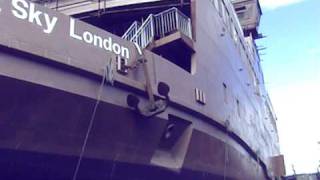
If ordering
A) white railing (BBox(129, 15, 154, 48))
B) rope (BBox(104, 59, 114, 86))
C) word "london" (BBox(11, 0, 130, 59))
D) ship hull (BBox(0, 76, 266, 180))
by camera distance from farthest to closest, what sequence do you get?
white railing (BBox(129, 15, 154, 48)) → rope (BBox(104, 59, 114, 86)) → word "london" (BBox(11, 0, 130, 59)) → ship hull (BBox(0, 76, 266, 180))

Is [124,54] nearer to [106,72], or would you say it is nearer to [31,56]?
[106,72]

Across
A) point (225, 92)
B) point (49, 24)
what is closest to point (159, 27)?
point (225, 92)

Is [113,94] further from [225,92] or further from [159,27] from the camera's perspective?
[225,92]

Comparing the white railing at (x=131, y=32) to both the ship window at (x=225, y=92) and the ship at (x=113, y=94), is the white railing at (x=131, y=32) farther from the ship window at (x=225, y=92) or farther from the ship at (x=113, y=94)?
the ship window at (x=225, y=92)

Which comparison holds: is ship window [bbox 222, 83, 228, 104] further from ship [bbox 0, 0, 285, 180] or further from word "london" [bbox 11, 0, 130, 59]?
word "london" [bbox 11, 0, 130, 59]

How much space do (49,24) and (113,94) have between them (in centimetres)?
159

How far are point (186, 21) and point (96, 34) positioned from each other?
3388 millimetres

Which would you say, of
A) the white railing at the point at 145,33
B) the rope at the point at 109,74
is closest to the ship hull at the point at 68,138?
the rope at the point at 109,74

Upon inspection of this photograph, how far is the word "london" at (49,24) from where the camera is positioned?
224 inches

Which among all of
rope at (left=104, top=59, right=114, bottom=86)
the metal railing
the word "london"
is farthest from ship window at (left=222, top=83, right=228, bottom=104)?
rope at (left=104, top=59, right=114, bottom=86)

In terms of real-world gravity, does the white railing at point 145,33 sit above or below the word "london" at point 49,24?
above

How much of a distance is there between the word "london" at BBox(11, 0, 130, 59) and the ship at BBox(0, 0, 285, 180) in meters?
0.02

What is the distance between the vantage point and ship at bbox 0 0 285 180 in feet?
18.2

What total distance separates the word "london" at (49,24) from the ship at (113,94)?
2 centimetres
